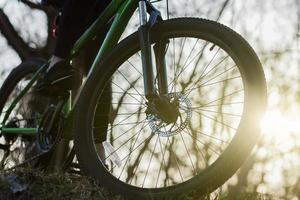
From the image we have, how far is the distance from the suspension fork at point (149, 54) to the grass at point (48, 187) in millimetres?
502

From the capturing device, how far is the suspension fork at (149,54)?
2283mm

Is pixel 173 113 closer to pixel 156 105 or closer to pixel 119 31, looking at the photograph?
pixel 156 105

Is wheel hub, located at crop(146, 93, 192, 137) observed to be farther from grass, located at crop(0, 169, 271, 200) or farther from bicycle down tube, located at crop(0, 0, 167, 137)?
grass, located at crop(0, 169, 271, 200)

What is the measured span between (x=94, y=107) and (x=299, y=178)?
6.00 m

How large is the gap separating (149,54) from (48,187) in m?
0.76

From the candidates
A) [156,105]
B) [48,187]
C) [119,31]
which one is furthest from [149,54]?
[48,187]

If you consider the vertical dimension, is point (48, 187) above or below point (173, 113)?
below

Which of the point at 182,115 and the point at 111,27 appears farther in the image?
the point at 111,27

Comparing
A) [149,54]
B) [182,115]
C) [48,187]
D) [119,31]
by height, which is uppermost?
[119,31]

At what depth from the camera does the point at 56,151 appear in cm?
312

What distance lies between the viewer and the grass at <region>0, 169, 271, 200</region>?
88.7 inches

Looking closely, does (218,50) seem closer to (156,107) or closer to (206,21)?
(206,21)

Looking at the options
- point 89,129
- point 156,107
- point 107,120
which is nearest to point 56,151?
point 107,120

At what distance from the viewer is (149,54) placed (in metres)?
2.29
